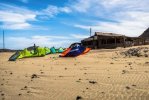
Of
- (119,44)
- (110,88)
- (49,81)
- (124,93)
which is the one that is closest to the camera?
(124,93)

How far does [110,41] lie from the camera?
169 feet

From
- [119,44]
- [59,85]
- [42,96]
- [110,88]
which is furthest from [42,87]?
[119,44]

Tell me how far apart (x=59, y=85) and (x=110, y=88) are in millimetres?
2032

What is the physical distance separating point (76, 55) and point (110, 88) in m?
16.3

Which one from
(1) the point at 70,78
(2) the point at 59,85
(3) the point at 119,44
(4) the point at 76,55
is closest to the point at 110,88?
(2) the point at 59,85

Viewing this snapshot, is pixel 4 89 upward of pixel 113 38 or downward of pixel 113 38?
downward

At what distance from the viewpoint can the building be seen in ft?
156

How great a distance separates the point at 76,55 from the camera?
2514cm

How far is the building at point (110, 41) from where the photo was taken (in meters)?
47.4

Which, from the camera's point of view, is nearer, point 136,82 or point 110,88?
point 110,88

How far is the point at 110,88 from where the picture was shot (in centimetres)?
891

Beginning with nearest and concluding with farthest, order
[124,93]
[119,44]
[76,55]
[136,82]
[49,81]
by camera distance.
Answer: [124,93] → [136,82] → [49,81] → [76,55] → [119,44]

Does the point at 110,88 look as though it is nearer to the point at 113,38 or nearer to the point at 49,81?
the point at 49,81

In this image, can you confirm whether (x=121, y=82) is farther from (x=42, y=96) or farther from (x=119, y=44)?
(x=119, y=44)
